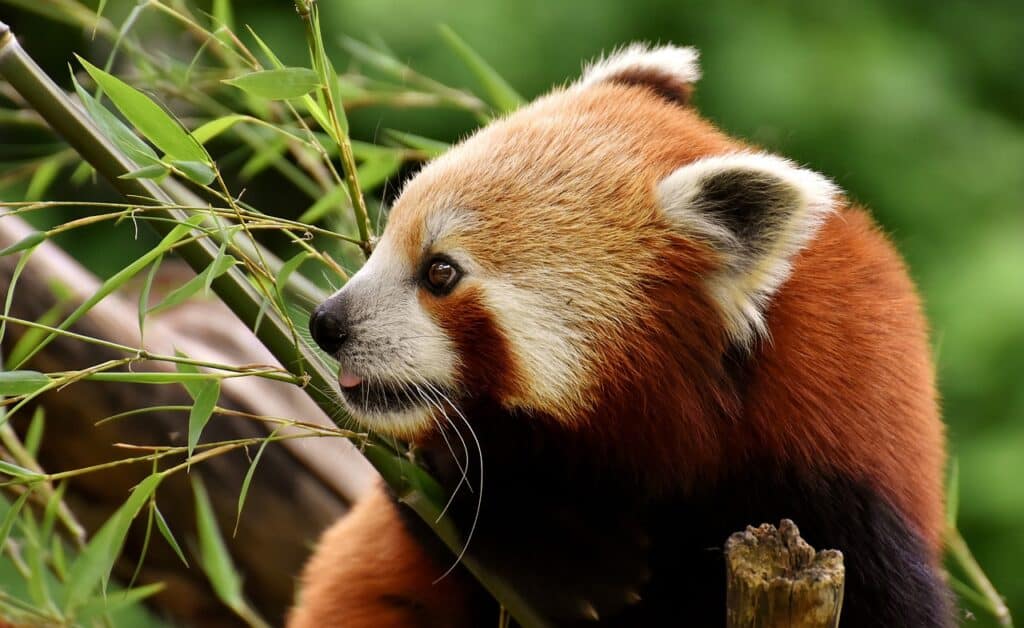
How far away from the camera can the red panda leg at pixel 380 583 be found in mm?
1472

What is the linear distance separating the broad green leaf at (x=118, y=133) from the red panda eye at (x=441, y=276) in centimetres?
33

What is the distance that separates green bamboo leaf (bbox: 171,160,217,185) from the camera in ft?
3.40

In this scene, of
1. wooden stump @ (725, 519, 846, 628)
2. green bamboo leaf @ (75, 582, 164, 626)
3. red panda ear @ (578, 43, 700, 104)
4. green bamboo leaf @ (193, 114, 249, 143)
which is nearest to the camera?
wooden stump @ (725, 519, 846, 628)

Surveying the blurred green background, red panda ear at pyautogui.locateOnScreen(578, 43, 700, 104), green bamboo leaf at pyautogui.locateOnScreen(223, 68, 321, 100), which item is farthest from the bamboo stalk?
the blurred green background

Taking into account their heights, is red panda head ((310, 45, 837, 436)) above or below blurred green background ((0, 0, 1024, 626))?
below

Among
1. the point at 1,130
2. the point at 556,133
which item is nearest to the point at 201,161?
the point at 556,133

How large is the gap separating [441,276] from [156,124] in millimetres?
347

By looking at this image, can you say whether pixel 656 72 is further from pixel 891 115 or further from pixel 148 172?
pixel 891 115

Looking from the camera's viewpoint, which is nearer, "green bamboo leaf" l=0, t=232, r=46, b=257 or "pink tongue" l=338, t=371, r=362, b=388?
"green bamboo leaf" l=0, t=232, r=46, b=257

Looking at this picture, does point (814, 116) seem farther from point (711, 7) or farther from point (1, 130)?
point (1, 130)

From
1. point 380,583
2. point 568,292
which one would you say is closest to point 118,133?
point 568,292

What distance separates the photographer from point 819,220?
46.9 inches

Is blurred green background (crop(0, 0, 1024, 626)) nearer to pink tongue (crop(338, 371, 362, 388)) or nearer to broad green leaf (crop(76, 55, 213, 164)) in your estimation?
pink tongue (crop(338, 371, 362, 388))

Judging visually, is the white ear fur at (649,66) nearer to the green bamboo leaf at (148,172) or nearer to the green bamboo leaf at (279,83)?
the green bamboo leaf at (279,83)
